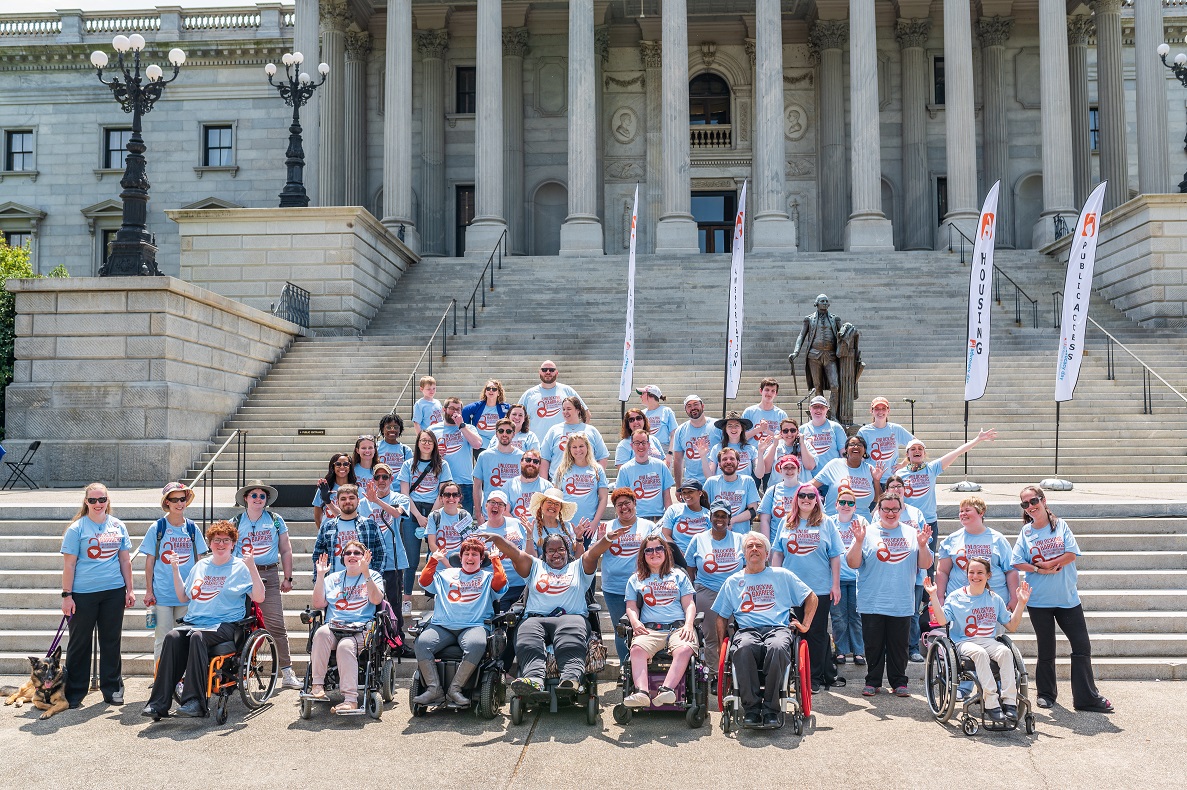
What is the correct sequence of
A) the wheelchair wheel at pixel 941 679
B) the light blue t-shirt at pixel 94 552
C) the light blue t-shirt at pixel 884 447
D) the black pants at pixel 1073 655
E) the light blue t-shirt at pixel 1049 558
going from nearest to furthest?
the wheelchair wheel at pixel 941 679 < the black pants at pixel 1073 655 < the light blue t-shirt at pixel 1049 558 < the light blue t-shirt at pixel 94 552 < the light blue t-shirt at pixel 884 447

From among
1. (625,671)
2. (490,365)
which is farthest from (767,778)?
(490,365)

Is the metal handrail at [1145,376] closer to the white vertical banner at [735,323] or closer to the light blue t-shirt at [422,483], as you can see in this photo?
the white vertical banner at [735,323]

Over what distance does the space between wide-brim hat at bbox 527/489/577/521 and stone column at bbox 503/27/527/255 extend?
28.8 meters

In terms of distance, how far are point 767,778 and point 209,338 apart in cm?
1412

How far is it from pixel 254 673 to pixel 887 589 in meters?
5.30

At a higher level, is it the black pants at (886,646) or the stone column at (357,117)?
the stone column at (357,117)

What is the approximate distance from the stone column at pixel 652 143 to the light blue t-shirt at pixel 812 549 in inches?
1156

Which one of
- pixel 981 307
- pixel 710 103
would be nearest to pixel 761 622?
pixel 981 307

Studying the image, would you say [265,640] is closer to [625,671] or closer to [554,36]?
[625,671]

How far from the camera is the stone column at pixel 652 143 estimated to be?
123ft

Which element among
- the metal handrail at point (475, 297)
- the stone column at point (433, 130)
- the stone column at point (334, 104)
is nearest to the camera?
the metal handrail at point (475, 297)

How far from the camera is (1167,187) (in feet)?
107

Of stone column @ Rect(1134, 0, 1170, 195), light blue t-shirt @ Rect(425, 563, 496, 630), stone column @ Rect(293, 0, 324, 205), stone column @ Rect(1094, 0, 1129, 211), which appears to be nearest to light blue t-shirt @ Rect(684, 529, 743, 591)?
light blue t-shirt @ Rect(425, 563, 496, 630)

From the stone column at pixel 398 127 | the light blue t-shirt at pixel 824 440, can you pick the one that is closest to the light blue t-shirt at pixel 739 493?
the light blue t-shirt at pixel 824 440
